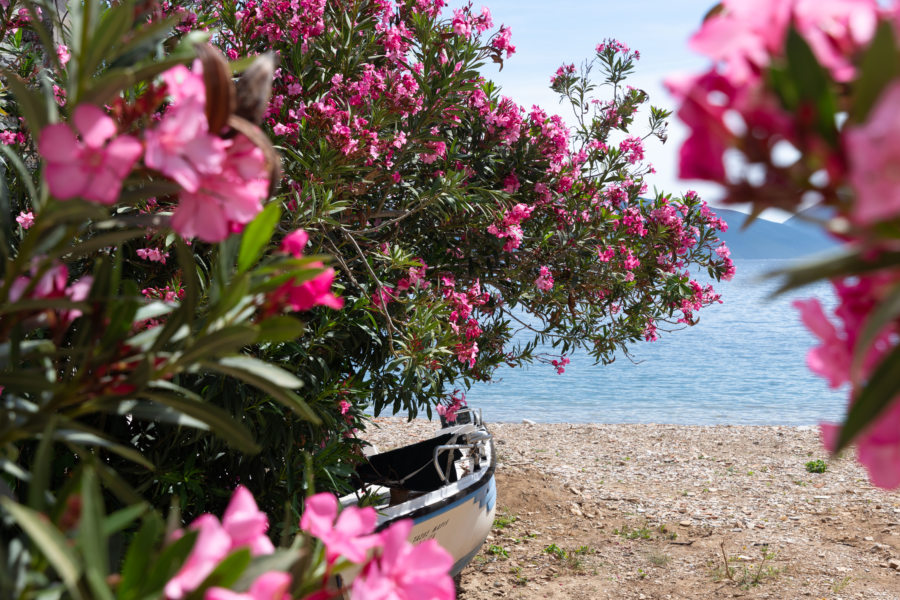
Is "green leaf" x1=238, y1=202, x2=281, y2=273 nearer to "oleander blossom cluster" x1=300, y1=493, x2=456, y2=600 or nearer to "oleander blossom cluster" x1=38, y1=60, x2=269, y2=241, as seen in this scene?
"oleander blossom cluster" x1=38, y1=60, x2=269, y2=241

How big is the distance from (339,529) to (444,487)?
118 inches

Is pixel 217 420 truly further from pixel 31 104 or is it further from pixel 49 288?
pixel 31 104

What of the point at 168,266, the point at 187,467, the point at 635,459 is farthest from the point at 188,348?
the point at 635,459

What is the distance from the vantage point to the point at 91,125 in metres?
0.42

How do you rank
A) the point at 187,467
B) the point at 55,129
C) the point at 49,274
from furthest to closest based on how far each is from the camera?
the point at 187,467 → the point at 49,274 → the point at 55,129

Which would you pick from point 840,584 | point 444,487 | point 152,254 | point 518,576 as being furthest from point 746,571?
point 152,254

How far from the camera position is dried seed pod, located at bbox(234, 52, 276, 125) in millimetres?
456

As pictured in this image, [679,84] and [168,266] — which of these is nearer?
[679,84]

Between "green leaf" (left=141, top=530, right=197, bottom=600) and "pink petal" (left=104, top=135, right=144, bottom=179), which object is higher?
"pink petal" (left=104, top=135, right=144, bottom=179)

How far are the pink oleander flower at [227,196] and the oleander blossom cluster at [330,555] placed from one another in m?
0.19

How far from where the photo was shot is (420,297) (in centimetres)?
269

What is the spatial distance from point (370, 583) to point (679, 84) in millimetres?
383

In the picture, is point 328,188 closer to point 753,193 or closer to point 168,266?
point 168,266

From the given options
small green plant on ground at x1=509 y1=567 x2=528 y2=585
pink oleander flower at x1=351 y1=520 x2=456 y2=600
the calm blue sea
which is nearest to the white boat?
small green plant on ground at x1=509 y1=567 x2=528 y2=585
